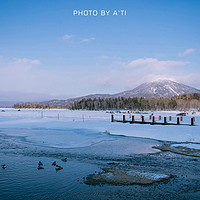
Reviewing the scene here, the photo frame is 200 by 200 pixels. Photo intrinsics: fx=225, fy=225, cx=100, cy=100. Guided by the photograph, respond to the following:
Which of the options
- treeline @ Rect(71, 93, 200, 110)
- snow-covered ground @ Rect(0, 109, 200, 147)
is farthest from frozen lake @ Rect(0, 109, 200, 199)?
treeline @ Rect(71, 93, 200, 110)

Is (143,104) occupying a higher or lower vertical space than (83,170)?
higher

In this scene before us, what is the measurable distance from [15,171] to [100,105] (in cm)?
18614

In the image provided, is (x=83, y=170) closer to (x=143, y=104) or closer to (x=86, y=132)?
(x=86, y=132)

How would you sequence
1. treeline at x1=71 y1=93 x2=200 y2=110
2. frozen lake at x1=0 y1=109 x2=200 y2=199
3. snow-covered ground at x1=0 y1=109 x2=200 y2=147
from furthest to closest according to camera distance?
treeline at x1=71 y1=93 x2=200 y2=110 → snow-covered ground at x1=0 y1=109 x2=200 y2=147 → frozen lake at x1=0 y1=109 x2=200 y2=199

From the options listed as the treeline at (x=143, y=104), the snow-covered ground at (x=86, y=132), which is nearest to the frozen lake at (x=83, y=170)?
the snow-covered ground at (x=86, y=132)

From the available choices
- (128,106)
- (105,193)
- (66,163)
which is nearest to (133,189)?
(105,193)

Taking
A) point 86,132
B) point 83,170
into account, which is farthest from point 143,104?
point 83,170

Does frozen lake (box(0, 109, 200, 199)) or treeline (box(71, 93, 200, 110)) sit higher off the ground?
treeline (box(71, 93, 200, 110))

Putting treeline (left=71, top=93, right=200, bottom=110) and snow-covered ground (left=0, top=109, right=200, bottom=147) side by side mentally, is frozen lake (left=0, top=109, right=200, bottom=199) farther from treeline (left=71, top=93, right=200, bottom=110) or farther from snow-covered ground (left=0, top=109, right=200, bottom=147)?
treeline (left=71, top=93, right=200, bottom=110)

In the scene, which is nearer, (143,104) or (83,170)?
(83,170)

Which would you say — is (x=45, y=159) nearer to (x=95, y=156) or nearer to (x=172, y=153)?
(x=95, y=156)

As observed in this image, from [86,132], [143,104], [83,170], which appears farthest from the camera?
[143,104]

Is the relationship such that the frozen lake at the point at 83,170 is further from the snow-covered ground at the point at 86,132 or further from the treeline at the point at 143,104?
the treeline at the point at 143,104

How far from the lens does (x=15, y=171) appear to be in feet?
36.7
